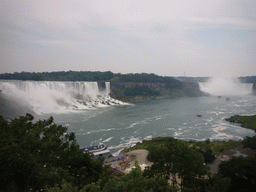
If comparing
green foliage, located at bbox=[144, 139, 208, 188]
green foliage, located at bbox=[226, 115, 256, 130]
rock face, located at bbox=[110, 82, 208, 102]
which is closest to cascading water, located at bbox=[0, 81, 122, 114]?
rock face, located at bbox=[110, 82, 208, 102]

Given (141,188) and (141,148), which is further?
(141,148)

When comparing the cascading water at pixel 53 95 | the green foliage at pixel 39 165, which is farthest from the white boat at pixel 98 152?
the cascading water at pixel 53 95

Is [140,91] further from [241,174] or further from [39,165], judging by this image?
[39,165]

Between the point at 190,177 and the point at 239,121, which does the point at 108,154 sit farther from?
the point at 239,121

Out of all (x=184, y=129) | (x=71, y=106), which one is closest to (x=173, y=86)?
(x=71, y=106)

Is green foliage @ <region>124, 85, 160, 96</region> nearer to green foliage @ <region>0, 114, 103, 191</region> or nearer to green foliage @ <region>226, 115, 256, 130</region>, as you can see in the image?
green foliage @ <region>226, 115, 256, 130</region>

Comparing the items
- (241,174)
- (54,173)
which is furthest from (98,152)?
(241,174)

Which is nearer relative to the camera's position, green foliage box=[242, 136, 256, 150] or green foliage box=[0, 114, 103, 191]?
green foliage box=[0, 114, 103, 191]
